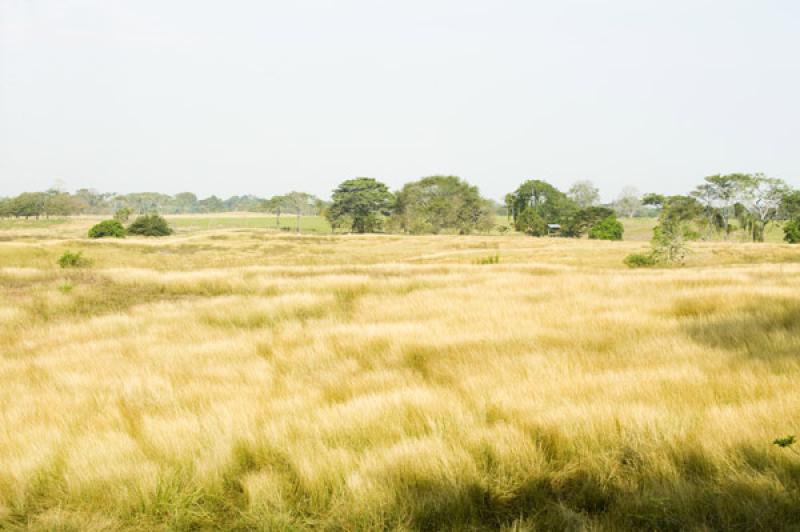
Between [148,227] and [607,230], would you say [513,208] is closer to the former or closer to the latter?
[607,230]

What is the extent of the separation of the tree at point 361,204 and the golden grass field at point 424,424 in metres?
88.2

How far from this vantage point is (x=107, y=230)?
6253 centimetres

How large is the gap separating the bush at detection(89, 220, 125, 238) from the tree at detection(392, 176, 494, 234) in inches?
1953

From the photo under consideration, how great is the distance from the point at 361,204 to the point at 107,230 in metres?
45.1

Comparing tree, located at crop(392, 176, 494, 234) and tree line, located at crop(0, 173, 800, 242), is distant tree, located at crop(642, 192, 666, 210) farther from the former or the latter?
tree, located at crop(392, 176, 494, 234)

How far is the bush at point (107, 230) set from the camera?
61.7 meters

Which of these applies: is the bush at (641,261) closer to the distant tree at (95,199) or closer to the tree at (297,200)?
the tree at (297,200)

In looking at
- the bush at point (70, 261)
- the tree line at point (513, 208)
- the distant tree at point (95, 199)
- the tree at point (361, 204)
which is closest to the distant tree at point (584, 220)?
the tree line at point (513, 208)

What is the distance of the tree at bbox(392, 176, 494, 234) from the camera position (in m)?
96.1

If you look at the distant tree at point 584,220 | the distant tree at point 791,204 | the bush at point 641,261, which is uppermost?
the distant tree at point 791,204

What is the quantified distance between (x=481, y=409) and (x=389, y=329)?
400 cm

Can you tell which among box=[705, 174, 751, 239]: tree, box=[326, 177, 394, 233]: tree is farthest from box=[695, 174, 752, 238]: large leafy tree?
box=[326, 177, 394, 233]: tree

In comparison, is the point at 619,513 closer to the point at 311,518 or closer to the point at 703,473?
the point at 703,473

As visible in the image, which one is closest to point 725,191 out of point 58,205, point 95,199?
point 58,205
